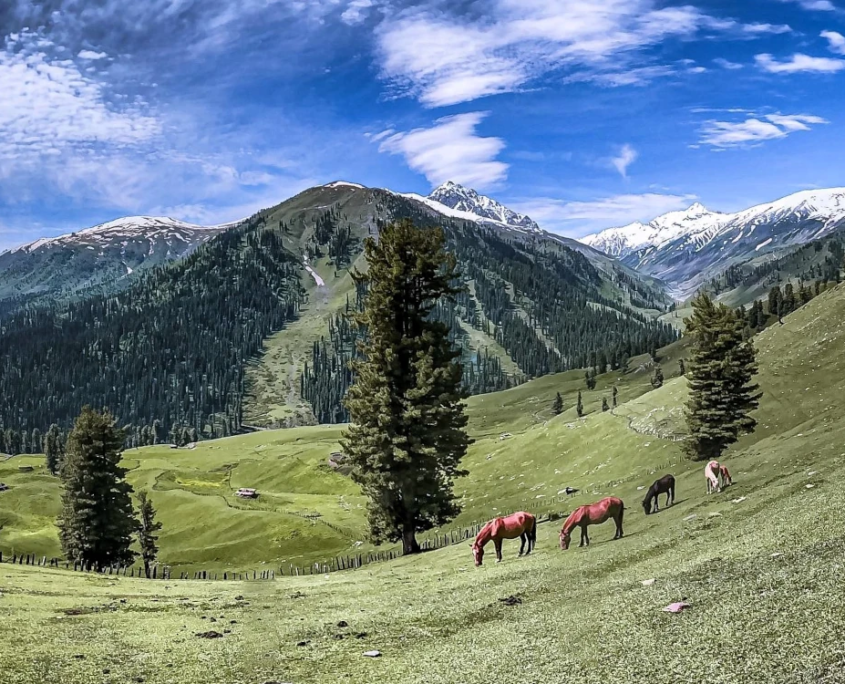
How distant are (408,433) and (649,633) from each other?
109ft

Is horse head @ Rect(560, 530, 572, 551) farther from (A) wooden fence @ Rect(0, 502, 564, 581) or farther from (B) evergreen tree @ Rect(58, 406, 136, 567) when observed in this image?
(B) evergreen tree @ Rect(58, 406, 136, 567)

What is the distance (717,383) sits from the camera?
6681cm

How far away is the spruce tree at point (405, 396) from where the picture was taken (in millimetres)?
46031

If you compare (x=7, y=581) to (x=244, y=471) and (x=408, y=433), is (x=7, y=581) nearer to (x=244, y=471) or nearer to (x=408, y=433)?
(x=408, y=433)

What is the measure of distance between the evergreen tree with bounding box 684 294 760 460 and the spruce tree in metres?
34.3

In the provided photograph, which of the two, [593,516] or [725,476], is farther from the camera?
[725,476]

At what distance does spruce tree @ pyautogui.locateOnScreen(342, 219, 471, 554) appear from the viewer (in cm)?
4603

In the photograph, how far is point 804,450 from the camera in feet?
122

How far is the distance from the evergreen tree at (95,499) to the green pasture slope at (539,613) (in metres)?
36.2

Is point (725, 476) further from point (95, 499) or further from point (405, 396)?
point (95, 499)

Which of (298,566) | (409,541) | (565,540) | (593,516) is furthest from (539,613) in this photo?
(298,566)

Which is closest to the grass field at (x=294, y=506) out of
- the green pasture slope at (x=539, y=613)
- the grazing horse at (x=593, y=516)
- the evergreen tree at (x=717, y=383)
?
the evergreen tree at (x=717, y=383)

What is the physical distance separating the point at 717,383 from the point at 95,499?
73.2 metres

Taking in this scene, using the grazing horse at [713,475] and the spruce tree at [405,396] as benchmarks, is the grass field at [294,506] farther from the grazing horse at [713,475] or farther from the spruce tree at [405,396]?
the grazing horse at [713,475]
